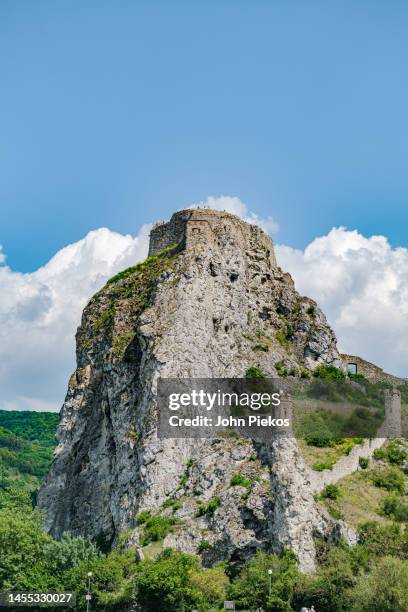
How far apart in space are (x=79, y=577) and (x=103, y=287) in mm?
32921

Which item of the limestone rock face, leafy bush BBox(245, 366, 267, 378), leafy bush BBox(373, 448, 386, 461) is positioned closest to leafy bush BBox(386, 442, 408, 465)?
leafy bush BBox(373, 448, 386, 461)

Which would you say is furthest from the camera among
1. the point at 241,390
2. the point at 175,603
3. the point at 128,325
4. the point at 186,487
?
the point at 128,325

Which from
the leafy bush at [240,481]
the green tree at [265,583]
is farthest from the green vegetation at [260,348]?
the green tree at [265,583]

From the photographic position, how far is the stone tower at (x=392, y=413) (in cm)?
7538

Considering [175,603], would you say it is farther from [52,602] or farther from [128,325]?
[128,325]

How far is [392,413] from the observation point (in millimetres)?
77375

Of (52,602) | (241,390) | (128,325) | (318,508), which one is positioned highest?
(128,325)

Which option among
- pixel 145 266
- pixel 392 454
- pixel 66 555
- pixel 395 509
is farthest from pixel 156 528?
pixel 145 266

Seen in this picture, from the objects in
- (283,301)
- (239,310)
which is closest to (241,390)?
(239,310)

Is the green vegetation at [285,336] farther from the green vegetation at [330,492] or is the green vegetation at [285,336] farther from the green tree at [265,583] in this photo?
the green tree at [265,583]

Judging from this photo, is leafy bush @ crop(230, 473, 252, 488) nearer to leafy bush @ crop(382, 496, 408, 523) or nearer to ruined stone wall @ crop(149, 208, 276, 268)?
leafy bush @ crop(382, 496, 408, 523)

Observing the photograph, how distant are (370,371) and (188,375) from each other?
23335 mm

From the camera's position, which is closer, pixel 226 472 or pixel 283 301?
pixel 226 472

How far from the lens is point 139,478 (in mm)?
71312
